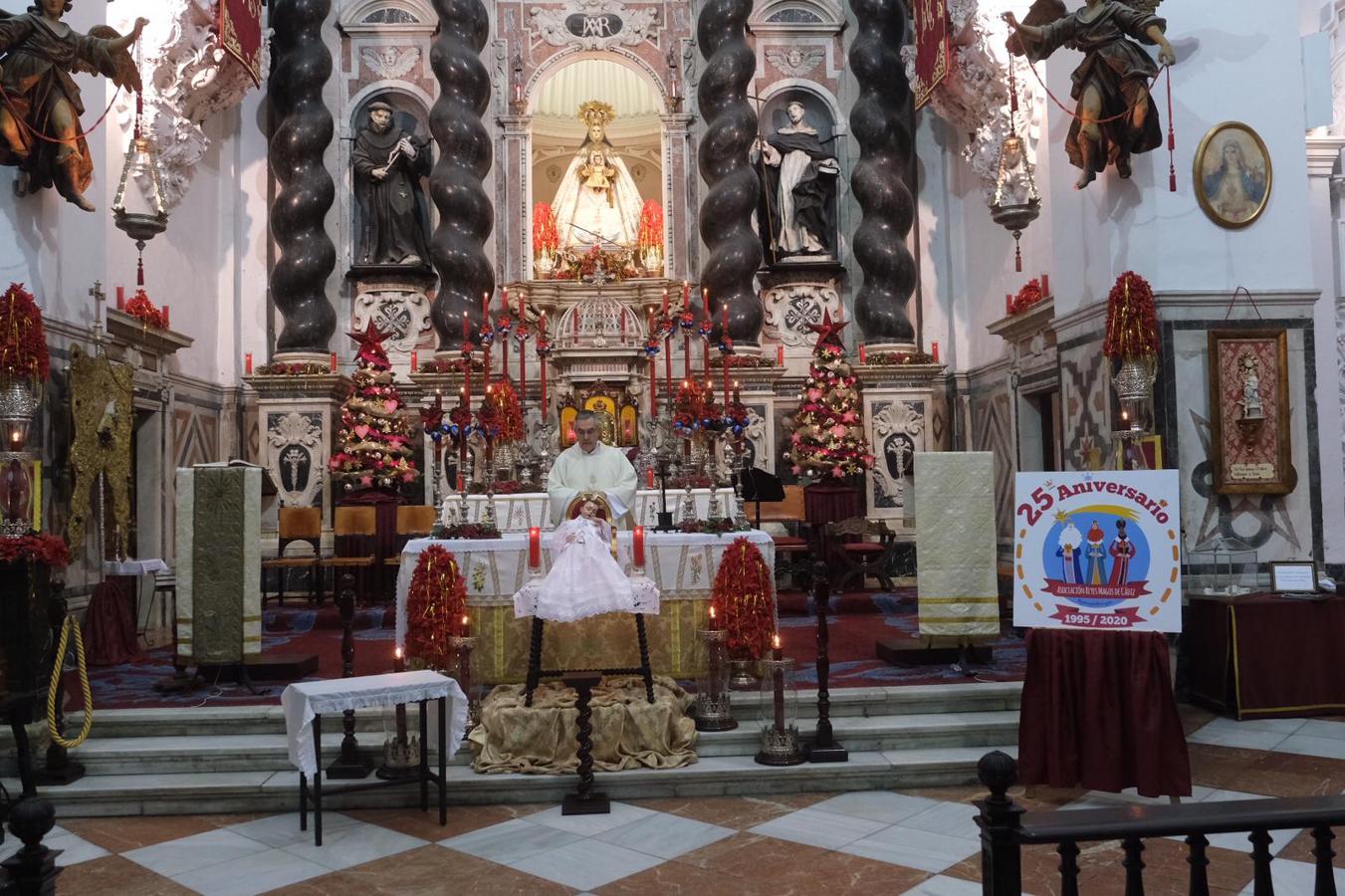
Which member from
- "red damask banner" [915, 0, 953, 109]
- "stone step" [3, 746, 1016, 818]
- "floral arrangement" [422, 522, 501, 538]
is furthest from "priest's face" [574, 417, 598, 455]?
"red damask banner" [915, 0, 953, 109]

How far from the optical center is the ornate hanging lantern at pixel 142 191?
916 cm

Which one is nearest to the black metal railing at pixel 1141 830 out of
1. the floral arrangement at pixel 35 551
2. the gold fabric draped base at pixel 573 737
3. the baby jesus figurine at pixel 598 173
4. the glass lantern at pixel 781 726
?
the glass lantern at pixel 781 726

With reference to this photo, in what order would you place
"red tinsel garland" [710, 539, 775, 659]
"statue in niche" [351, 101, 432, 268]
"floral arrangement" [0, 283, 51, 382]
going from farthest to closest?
"statue in niche" [351, 101, 432, 268], "floral arrangement" [0, 283, 51, 382], "red tinsel garland" [710, 539, 775, 659]

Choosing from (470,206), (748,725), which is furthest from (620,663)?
(470,206)

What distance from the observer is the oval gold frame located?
871 centimetres

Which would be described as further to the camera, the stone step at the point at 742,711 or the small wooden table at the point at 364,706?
the stone step at the point at 742,711

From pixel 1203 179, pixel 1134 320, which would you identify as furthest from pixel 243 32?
pixel 1203 179

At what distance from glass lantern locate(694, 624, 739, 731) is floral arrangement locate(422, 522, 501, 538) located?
65.0 inches

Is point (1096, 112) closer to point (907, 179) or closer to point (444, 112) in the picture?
point (907, 179)

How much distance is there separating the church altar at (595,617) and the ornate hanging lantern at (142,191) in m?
4.28

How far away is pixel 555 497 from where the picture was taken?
782cm

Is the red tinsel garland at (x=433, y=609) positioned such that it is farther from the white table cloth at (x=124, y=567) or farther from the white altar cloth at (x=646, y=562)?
the white table cloth at (x=124, y=567)

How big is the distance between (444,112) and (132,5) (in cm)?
402

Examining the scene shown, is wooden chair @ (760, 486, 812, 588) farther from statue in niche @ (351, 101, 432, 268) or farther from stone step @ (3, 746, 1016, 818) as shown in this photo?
stone step @ (3, 746, 1016, 818)
